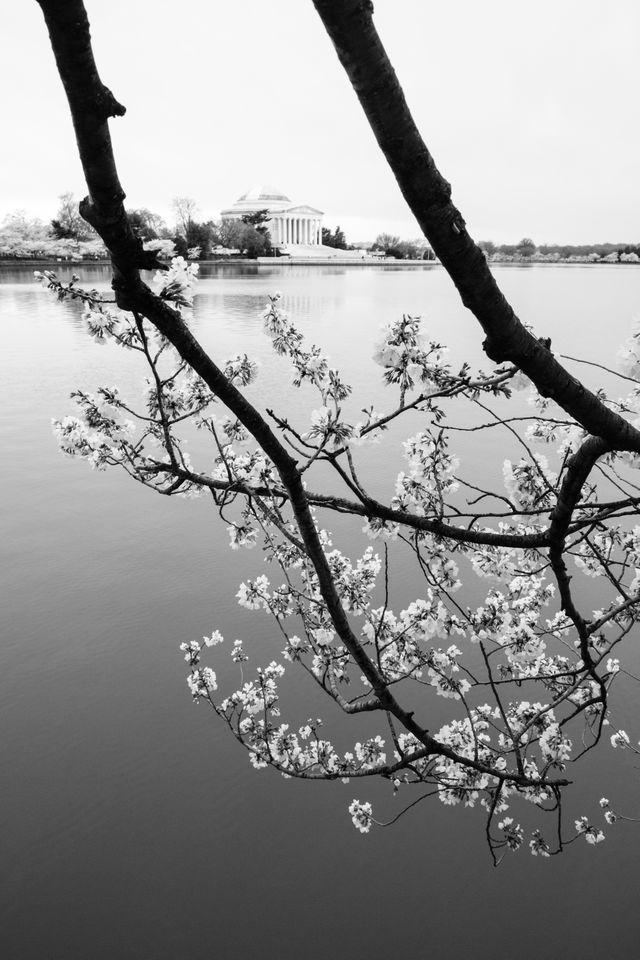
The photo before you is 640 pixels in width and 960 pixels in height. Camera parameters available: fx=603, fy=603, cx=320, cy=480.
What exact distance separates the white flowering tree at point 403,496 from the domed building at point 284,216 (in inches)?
4594

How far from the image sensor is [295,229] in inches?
4796

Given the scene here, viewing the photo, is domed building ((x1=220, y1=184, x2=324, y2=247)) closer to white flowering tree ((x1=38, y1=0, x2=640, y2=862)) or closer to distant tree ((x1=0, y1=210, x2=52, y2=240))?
distant tree ((x1=0, y1=210, x2=52, y2=240))

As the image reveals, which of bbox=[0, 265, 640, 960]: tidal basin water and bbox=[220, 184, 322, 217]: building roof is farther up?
bbox=[220, 184, 322, 217]: building roof

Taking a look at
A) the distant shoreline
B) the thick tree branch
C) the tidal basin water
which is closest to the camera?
the thick tree branch

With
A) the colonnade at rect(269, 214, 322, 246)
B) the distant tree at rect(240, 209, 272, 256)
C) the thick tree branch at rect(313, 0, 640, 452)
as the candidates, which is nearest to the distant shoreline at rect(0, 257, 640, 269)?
the distant tree at rect(240, 209, 272, 256)

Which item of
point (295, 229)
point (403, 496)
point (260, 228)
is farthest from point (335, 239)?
point (403, 496)

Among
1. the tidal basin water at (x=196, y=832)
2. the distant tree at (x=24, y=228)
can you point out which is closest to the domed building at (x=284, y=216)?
the distant tree at (x=24, y=228)

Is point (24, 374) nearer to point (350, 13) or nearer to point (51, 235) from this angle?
point (350, 13)

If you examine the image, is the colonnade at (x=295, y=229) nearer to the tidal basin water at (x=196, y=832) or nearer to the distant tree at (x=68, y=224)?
the distant tree at (x=68, y=224)

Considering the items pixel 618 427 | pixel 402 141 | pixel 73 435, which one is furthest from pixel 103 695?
pixel 402 141

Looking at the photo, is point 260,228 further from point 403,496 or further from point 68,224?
point 403,496

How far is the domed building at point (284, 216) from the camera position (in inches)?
4668

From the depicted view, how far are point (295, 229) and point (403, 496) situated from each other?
421 ft

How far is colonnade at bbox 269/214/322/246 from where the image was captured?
119 meters
